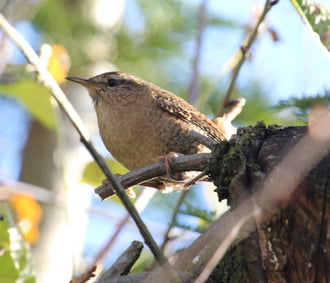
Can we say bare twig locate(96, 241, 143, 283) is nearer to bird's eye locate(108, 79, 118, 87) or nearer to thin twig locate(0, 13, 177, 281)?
thin twig locate(0, 13, 177, 281)

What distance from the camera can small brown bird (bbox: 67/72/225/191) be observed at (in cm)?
278

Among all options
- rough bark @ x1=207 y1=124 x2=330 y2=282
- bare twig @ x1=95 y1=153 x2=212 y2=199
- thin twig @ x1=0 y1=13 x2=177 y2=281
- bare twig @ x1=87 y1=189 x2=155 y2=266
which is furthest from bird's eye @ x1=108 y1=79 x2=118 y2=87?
thin twig @ x1=0 y1=13 x2=177 y2=281

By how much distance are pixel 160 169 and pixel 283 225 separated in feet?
1.32

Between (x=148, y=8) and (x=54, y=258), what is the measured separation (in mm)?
2497

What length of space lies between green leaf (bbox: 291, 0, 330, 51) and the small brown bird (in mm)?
759

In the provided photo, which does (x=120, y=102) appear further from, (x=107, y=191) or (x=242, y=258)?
(x=242, y=258)

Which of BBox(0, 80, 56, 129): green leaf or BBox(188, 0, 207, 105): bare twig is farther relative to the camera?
BBox(188, 0, 207, 105): bare twig

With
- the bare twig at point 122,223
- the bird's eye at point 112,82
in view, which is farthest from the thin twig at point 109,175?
the bird's eye at point 112,82

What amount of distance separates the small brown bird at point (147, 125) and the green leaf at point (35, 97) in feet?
1.00

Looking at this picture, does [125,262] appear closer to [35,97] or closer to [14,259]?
[14,259]

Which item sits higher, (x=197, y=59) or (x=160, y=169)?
(x=197, y=59)

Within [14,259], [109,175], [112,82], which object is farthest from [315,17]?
[112,82]

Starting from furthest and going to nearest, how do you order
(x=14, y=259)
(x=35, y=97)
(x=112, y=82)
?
(x=112, y=82) < (x=35, y=97) < (x=14, y=259)

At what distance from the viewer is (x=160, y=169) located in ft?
6.27
